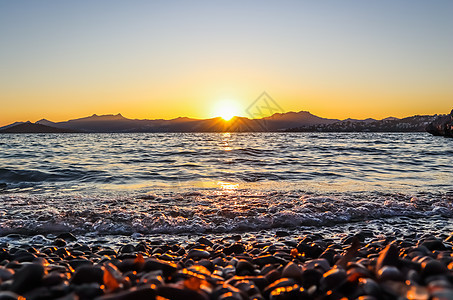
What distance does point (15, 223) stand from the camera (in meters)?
5.89

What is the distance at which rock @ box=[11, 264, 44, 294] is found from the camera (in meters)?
2.27

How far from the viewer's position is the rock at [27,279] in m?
2.27

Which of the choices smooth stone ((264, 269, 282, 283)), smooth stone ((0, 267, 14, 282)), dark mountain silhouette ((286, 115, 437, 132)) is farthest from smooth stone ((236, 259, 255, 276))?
dark mountain silhouette ((286, 115, 437, 132))

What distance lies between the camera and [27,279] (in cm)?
231

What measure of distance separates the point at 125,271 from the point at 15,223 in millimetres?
4117

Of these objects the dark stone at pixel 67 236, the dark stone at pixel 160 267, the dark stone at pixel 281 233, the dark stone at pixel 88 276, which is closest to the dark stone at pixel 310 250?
the dark stone at pixel 281 233

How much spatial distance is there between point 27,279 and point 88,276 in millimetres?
410

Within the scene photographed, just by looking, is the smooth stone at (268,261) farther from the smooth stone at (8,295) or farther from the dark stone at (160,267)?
the smooth stone at (8,295)

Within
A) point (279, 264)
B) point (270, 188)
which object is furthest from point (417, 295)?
point (270, 188)

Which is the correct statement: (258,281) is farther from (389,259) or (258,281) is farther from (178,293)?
(389,259)

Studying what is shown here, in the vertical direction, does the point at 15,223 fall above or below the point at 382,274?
below

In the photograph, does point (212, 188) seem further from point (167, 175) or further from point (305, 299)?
point (305, 299)

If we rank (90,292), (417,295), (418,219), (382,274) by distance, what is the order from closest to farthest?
1. (417,295)
2. (90,292)
3. (382,274)
4. (418,219)

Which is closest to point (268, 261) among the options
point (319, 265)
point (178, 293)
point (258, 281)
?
point (319, 265)
